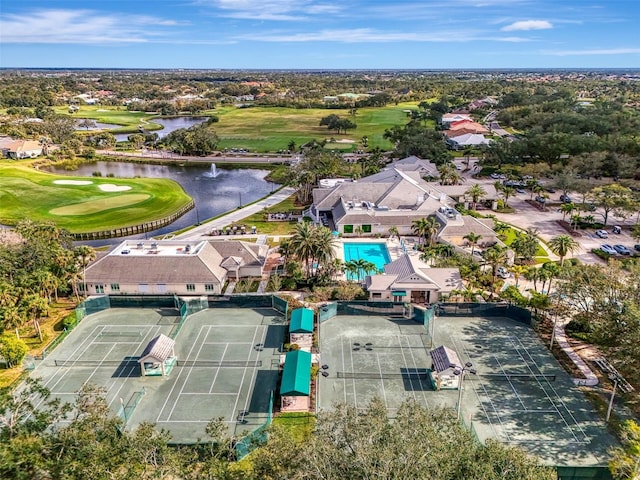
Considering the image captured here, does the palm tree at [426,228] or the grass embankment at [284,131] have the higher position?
the grass embankment at [284,131]

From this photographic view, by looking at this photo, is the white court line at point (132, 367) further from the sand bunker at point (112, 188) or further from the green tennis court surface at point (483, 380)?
the sand bunker at point (112, 188)

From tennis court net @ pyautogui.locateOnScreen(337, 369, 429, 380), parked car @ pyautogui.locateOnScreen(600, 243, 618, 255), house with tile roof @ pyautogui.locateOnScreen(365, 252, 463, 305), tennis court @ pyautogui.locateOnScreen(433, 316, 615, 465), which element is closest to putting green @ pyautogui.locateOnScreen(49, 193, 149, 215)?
house with tile roof @ pyautogui.locateOnScreen(365, 252, 463, 305)

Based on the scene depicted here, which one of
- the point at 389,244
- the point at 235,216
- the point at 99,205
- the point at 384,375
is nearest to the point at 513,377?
the point at 384,375

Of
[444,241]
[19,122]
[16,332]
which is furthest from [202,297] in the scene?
[19,122]

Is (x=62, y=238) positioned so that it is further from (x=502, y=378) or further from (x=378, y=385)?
(x=502, y=378)

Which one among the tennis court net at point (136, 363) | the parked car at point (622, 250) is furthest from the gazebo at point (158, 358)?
the parked car at point (622, 250)
